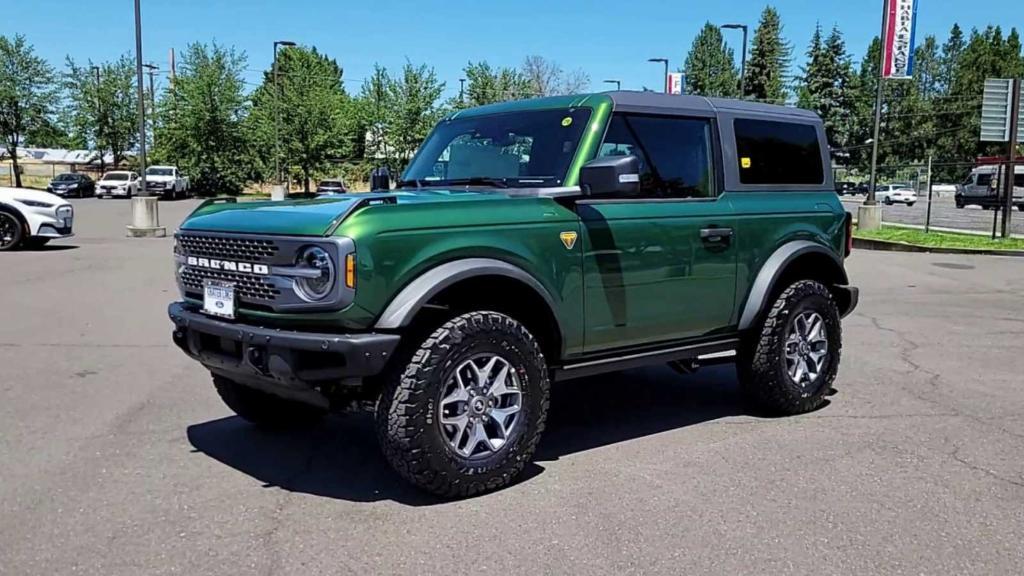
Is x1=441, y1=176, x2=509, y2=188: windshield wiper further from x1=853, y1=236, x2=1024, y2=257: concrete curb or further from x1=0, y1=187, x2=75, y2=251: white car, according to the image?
x1=853, y1=236, x2=1024, y2=257: concrete curb

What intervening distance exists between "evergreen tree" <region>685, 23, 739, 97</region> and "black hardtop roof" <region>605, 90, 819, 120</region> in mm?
72044

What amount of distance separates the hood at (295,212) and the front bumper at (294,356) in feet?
1.55

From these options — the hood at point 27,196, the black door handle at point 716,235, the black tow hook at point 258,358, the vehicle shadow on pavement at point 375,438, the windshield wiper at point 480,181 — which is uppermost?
the windshield wiper at point 480,181

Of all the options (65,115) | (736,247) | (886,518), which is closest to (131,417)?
(736,247)

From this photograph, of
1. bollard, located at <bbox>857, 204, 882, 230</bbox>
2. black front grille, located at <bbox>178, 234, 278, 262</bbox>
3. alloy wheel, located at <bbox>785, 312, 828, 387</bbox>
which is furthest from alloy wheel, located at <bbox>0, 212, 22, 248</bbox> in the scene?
bollard, located at <bbox>857, 204, 882, 230</bbox>

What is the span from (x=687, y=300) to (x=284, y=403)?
255 cm

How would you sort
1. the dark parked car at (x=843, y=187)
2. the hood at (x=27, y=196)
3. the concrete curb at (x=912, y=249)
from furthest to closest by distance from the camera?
the concrete curb at (x=912, y=249) < the hood at (x=27, y=196) < the dark parked car at (x=843, y=187)

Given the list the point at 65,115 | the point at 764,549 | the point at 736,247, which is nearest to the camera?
the point at 764,549

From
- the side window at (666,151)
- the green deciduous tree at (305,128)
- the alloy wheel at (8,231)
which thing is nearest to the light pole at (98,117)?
the green deciduous tree at (305,128)

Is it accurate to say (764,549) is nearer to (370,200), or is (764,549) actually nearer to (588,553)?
(588,553)

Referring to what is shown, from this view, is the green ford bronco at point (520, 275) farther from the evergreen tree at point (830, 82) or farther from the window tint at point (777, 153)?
the evergreen tree at point (830, 82)

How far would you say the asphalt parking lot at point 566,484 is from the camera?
145 inches

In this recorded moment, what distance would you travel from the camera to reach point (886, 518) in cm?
411

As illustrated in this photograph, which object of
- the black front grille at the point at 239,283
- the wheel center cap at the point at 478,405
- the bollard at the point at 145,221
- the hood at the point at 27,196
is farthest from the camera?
the bollard at the point at 145,221
